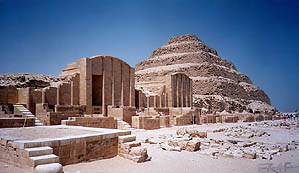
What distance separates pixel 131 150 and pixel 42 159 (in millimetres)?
2782

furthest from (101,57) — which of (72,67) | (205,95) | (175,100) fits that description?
(205,95)

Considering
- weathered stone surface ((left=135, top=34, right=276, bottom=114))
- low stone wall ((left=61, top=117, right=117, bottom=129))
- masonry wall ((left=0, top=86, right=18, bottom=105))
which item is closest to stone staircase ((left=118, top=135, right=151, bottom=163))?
low stone wall ((left=61, top=117, right=117, bottom=129))

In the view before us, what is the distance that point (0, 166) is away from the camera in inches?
225

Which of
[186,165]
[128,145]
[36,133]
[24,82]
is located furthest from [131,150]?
[24,82]

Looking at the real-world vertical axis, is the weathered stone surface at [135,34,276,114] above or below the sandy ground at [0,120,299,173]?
above

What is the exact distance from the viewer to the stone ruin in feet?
21.7

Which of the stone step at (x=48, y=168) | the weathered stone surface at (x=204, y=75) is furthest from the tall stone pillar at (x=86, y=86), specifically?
the weathered stone surface at (x=204, y=75)

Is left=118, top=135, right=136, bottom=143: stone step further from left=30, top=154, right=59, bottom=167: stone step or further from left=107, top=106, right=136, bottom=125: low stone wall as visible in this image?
left=107, top=106, right=136, bottom=125: low stone wall

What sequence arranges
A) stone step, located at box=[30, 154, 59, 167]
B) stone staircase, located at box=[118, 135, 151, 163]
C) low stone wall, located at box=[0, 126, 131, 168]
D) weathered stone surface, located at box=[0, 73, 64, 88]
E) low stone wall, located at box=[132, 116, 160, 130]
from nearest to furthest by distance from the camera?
stone step, located at box=[30, 154, 59, 167] → low stone wall, located at box=[0, 126, 131, 168] → stone staircase, located at box=[118, 135, 151, 163] → low stone wall, located at box=[132, 116, 160, 130] → weathered stone surface, located at box=[0, 73, 64, 88]

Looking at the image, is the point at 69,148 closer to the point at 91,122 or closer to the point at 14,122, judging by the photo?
the point at 14,122

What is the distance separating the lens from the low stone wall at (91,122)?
12859 mm

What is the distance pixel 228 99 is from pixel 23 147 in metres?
44.9

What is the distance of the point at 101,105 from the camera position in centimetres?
2138

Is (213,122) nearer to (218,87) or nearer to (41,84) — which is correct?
(41,84)
